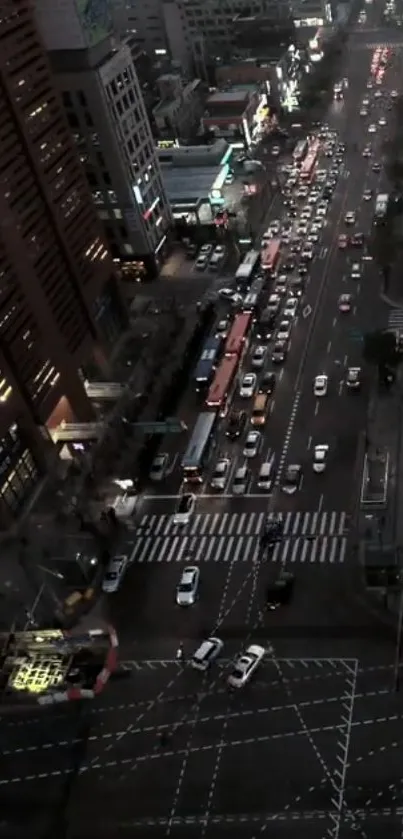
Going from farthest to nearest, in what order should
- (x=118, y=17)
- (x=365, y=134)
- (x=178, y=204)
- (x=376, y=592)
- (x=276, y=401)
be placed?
(x=118, y=17) → (x=365, y=134) → (x=178, y=204) → (x=276, y=401) → (x=376, y=592)

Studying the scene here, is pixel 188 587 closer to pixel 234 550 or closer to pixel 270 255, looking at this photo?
pixel 234 550

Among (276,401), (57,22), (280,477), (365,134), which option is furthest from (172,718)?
(365,134)

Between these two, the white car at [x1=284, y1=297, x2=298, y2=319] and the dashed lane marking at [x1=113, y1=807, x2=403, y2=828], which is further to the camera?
the white car at [x1=284, y1=297, x2=298, y2=319]

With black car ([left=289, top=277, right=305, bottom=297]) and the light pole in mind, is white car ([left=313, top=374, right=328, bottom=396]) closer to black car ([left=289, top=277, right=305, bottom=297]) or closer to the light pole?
black car ([left=289, top=277, right=305, bottom=297])

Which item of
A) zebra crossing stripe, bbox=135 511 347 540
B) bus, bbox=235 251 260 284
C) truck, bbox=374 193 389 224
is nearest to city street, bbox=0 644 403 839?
zebra crossing stripe, bbox=135 511 347 540

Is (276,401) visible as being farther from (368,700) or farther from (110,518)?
(368,700)

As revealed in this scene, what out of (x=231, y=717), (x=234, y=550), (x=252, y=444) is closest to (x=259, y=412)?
(x=252, y=444)

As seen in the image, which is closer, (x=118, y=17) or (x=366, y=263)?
(x=366, y=263)
